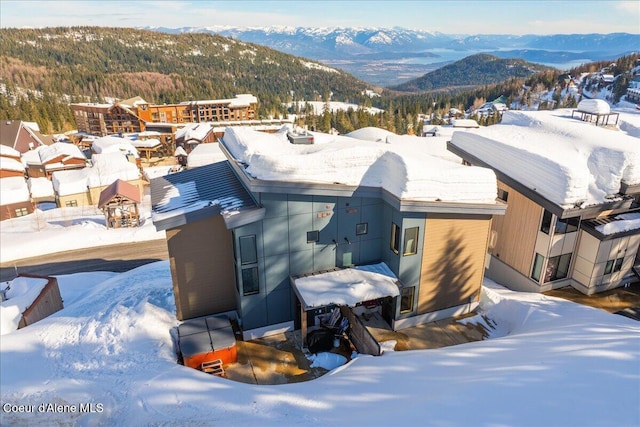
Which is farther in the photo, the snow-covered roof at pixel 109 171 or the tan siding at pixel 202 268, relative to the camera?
the snow-covered roof at pixel 109 171

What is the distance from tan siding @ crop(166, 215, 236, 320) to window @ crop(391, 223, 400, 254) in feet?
23.0

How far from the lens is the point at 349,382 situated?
13047 millimetres

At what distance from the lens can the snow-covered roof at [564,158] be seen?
18.3 m

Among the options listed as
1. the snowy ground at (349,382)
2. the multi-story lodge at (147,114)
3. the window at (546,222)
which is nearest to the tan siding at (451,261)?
the snowy ground at (349,382)

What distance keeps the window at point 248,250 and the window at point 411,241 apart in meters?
6.24

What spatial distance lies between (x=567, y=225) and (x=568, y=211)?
1802 millimetres

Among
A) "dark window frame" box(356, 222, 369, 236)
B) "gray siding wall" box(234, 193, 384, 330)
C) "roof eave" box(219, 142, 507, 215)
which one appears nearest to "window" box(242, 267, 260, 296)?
"gray siding wall" box(234, 193, 384, 330)

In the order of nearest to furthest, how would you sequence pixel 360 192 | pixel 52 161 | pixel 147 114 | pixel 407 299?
pixel 360 192, pixel 407 299, pixel 52 161, pixel 147 114

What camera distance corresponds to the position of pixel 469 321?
18297 mm

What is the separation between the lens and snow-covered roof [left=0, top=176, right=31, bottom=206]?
45.0 meters

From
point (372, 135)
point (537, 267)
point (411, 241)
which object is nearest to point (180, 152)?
point (372, 135)

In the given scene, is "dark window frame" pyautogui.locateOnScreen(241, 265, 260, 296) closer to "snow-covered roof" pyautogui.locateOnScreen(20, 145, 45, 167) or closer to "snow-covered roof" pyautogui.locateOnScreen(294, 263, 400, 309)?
"snow-covered roof" pyautogui.locateOnScreen(294, 263, 400, 309)

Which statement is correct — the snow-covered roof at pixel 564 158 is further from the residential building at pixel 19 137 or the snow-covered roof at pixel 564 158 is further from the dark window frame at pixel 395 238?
the residential building at pixel 19 137

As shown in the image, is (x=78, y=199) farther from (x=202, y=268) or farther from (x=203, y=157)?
(x=202, y=268)
